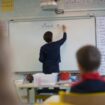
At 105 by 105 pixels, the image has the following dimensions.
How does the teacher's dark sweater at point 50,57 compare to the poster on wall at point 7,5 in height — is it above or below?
below

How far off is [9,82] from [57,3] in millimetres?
4654

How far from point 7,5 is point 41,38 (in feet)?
3.07

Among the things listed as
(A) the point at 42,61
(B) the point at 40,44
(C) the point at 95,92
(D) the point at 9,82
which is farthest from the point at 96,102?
(B) the point at 40,44

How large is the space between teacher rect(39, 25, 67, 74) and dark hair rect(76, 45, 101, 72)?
363 cm

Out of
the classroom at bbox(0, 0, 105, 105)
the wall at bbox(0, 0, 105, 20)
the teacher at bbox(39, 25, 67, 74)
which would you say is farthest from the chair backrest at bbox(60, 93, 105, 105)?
the wall at bbox(0, 0, 105, 20)

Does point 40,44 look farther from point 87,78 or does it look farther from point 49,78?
point 87,78

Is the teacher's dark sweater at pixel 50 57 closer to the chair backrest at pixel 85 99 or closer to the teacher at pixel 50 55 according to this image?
the teacher at pixel 50 55

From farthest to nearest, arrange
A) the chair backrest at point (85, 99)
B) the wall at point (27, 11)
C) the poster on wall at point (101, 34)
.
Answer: the wall at point (27, 11)
the poster on wall at point (101, 34)
the chair backrest at point (85, 99)

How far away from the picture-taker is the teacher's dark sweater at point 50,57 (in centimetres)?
522

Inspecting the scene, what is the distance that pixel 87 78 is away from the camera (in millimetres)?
1535

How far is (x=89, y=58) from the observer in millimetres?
1564

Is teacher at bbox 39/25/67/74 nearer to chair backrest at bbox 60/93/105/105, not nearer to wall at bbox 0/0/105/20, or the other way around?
wall at bbox 0/0/105/20

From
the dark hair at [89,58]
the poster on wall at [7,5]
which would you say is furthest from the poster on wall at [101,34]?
the dark hair at [89,58]

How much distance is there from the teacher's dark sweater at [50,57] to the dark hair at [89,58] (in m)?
3.63
